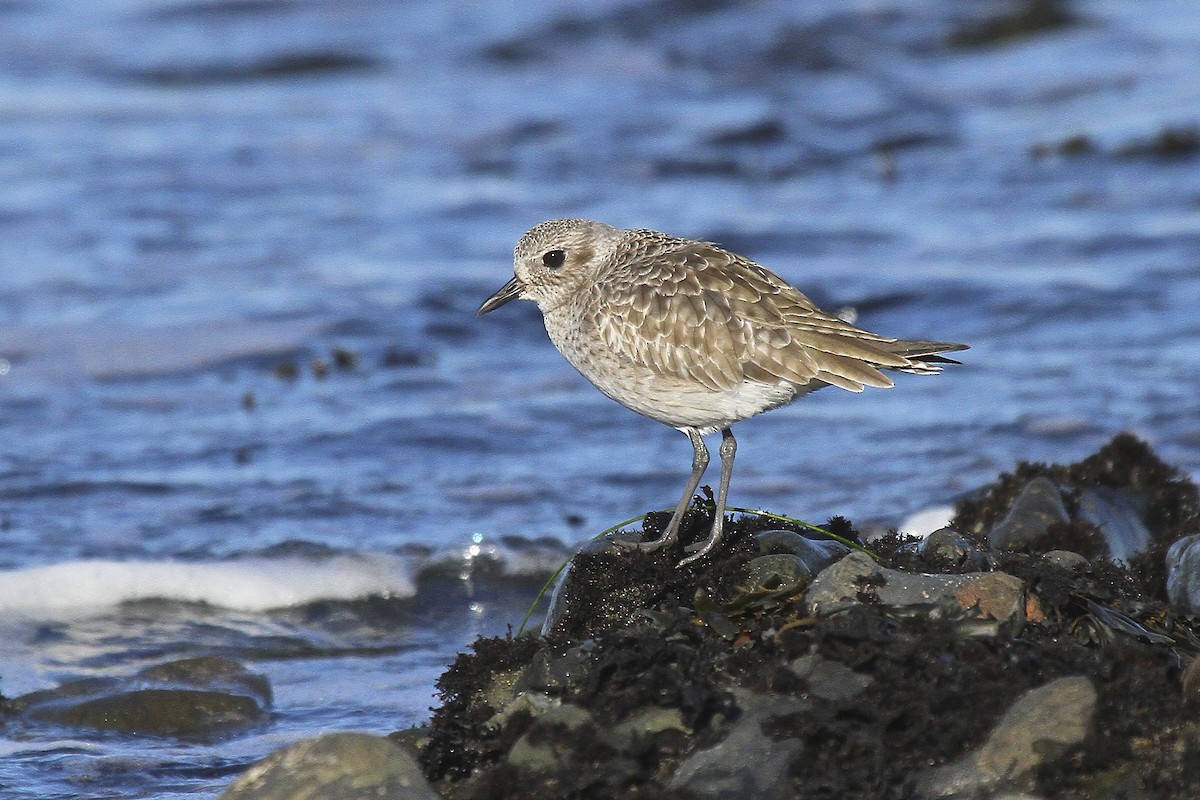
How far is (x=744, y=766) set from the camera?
4.12 meters

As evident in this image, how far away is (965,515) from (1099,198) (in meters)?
7.71

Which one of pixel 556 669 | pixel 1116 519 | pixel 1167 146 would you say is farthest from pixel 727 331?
pixel 1167 146

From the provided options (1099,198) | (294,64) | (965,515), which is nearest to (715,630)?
(965,515)

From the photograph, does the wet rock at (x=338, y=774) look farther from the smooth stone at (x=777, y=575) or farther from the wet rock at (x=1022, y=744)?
the wet rock at (x=1022, y=744)

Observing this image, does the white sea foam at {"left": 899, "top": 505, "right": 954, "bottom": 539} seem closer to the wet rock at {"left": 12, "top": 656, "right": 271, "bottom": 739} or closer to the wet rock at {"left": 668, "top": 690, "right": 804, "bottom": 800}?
the wet rock at {"left": 12, "top": 656, "right": 271, "bottom": 739}

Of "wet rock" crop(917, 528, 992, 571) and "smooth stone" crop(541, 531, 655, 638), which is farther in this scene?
"smooth stone" crop(541, 531, 655, 638)

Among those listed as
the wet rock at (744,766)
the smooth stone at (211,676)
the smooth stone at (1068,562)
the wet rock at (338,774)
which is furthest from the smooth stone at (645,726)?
the smooth stone at (211,676)

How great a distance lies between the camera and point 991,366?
1045cm

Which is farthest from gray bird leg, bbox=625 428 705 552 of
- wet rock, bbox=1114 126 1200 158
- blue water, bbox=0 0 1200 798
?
wet rock, bbox=1114 126 1200 158

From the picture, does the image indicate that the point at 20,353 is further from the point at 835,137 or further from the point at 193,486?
the point at 835,137

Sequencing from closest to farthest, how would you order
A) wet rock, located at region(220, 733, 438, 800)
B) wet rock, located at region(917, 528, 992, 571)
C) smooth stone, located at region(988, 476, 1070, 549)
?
wet rock, located at region(220, 733, 438, 800), wet rock, located at region(917, 528, 992, 571), smooth stone, located at region(988, 476, 1070, 549)

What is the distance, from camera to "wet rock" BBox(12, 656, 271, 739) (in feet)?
19.9

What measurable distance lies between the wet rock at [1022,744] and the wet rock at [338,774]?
1.44 meters

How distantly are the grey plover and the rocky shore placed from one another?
377mm
